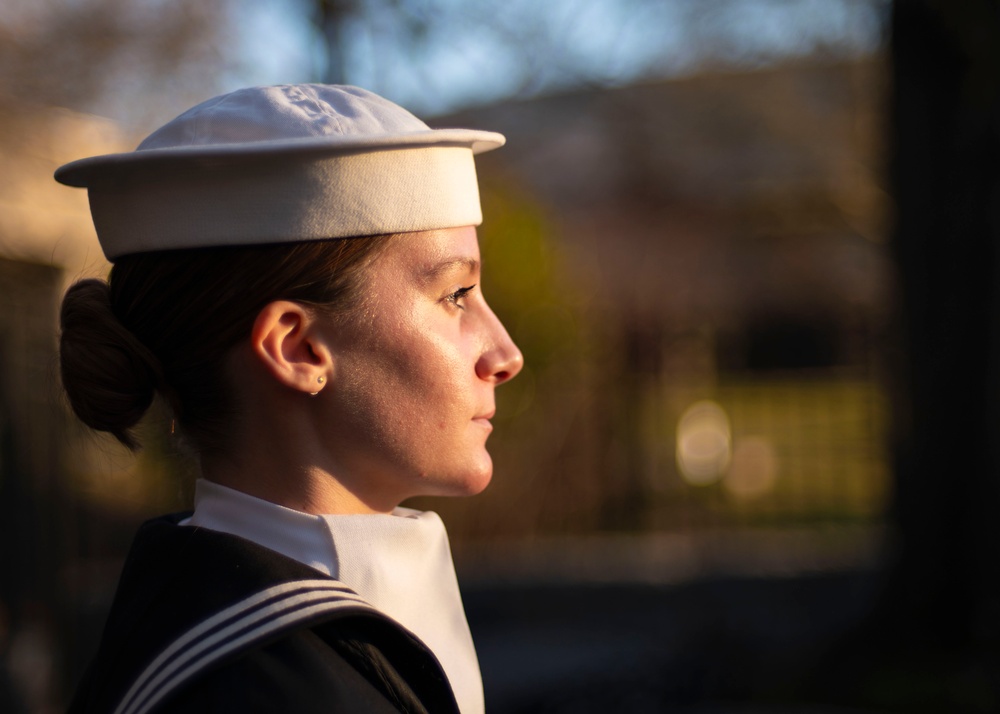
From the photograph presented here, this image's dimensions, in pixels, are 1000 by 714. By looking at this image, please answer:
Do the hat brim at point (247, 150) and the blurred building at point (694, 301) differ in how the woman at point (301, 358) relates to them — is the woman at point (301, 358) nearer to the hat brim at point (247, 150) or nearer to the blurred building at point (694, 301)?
the hat brim at point (247, 150)

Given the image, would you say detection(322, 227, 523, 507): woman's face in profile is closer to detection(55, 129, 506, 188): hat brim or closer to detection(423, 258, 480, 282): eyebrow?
detection(423, 258, 480, 282): eyebrow

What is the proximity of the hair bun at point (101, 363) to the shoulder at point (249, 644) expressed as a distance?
0.84 feet

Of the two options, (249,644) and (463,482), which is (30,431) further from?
(249,644)

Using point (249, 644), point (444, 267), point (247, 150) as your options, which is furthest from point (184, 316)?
point (249, 644)

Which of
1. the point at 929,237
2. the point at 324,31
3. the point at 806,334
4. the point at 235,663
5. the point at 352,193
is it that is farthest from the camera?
the point at 806,334

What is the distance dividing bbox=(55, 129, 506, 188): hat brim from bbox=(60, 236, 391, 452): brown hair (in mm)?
124

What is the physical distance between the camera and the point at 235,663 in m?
1.20

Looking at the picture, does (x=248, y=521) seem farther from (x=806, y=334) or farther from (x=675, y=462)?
(x=806, y=334)

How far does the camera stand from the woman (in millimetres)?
1328

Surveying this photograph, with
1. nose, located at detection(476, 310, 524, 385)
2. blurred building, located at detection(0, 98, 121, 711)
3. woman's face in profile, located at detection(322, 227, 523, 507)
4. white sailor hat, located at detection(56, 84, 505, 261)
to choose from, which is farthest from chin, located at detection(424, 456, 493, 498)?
blurred building, located at detection(0, 98, 121, 711)

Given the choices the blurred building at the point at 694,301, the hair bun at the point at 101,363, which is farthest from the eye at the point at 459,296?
the blurred building at the point at 694,301

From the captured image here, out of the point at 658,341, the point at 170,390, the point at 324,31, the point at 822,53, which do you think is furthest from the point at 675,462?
the point at 170,390

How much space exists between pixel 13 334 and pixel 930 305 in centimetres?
467

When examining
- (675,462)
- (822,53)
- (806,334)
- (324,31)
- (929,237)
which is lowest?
(675,462)
